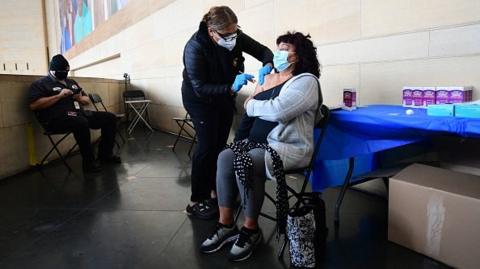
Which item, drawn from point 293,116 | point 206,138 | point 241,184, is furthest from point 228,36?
point 241,184

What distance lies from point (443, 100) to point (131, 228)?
1.95m

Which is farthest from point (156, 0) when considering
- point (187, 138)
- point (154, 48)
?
point (187, 138)

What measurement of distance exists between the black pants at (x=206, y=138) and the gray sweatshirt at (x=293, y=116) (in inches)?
19.6

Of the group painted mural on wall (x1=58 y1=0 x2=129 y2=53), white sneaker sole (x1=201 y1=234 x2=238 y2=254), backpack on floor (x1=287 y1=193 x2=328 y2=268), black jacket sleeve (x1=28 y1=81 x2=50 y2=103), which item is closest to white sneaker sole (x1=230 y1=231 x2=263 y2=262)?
white sneaker sole (x1=201 y1=234 x2=238 y2=254)

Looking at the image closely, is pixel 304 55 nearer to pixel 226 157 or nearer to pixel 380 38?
pixel 226 157

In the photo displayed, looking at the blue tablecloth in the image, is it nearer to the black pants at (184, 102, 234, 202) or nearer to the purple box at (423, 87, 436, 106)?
the purple box at (423, 87, 436, 106)

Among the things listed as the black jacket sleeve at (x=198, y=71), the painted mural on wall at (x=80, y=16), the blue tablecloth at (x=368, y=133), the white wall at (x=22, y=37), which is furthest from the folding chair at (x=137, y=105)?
the white wall at (x=22, y=37)

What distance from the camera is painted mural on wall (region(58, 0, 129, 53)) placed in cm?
906

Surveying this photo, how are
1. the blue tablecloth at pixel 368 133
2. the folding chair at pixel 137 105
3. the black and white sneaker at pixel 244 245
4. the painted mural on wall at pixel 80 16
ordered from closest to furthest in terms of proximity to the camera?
1. the blue tablecloth at pixel 368 133
2. the black and white sneaker at pixel 244 245
3. the folding chair at pixel 137 105
4. the painted mural on wall at pixel 80 16

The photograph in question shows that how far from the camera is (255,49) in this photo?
7.71 feet

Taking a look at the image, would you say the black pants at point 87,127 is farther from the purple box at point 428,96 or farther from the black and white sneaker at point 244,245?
the purple box at point 428,96

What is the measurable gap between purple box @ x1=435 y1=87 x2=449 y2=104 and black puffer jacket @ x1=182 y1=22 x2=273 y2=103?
39.9 inches

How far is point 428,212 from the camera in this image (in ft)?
5.24

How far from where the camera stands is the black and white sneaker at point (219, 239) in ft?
5.88
